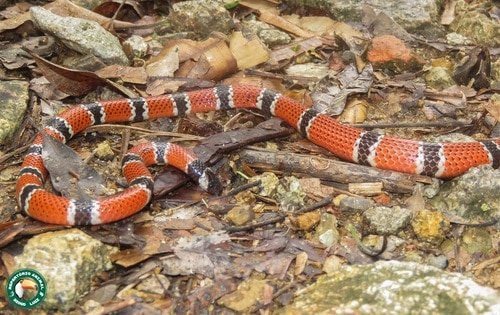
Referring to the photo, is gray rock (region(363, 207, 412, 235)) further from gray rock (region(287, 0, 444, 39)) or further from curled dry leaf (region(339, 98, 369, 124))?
gray rock (region(287, 0, 444, 39))

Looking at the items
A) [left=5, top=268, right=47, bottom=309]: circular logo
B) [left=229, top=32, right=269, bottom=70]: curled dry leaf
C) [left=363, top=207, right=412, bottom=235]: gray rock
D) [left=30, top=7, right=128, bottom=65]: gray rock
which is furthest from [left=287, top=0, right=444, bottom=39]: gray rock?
[left=5, top=268, right=47, bottom=309]: circular logo

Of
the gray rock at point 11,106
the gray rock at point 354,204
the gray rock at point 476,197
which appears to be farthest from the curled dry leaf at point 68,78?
the gray rock at point 476,197

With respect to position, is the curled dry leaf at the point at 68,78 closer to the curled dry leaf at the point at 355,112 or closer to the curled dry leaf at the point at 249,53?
the curled dry leaf at the point at 249,53

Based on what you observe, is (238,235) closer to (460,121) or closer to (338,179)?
(338,179)

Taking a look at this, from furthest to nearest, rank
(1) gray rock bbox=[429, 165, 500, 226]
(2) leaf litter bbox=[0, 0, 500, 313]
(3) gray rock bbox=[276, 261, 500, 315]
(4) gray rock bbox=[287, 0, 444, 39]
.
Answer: (4) gray rock bbox=[287, 0, 444, 39] → (1) gray rock bbox=[429, 165, 500, 226] → (2) leaf litter bbox=[0, 0, 500, 313] → (3) gray rock bbox=[276, 261, 500, 315]

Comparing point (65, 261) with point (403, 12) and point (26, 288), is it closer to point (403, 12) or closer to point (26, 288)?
point (26, 288)

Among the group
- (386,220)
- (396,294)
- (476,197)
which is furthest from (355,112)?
(396,294)
